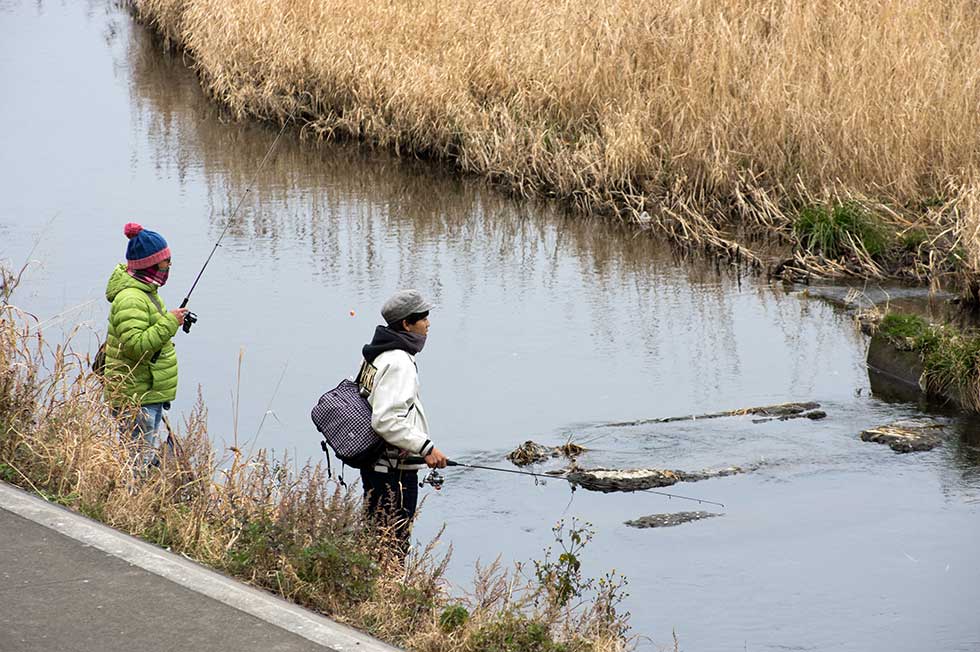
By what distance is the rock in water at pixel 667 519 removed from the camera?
877 cm

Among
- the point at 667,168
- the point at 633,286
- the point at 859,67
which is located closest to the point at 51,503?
the point at 633,286

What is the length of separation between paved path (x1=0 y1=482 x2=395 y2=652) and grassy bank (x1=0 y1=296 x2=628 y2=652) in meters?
0.21

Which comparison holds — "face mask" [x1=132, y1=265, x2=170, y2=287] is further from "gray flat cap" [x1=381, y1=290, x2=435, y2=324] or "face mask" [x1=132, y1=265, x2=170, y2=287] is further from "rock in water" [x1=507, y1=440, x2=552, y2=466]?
"rock in water" [x1=507, y1=440, x2=552, y2=466]

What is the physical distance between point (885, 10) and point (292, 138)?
24.8 ft

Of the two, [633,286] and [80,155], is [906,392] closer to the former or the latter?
[633,286]

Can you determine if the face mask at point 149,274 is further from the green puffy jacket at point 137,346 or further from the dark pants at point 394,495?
the dark pants at point 394,495

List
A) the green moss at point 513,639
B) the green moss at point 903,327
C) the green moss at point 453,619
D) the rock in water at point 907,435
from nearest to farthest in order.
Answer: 1. the green moss at point 513,639
2. the green moss at point 453,619
3. the rock in water at point 907,435
4. the green moss at point 903,327

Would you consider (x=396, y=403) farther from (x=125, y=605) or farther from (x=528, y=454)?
(x=528, y=454)

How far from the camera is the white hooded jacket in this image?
6.73 meters

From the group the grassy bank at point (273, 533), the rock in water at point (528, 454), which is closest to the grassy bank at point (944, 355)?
the rock in water at point (528, 454)

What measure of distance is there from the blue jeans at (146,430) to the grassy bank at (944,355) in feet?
18.8

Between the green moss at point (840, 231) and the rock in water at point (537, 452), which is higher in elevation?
the green moss at point (840, 231)

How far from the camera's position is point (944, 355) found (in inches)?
428

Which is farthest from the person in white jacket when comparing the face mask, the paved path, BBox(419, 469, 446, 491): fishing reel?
the face mask
